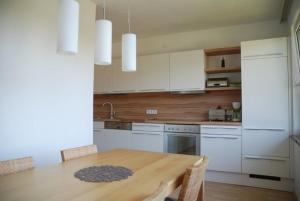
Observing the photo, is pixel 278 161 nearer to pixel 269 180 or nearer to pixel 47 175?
pixel 269 180

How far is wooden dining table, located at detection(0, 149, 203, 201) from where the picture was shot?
1113 millimetres

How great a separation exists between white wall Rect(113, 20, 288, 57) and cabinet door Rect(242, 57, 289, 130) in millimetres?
730

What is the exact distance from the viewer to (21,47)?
2369 mm

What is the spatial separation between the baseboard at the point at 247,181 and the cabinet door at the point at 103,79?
8.34ft

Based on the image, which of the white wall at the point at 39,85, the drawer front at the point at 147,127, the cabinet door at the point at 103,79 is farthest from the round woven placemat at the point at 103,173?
the cabinet door at the point at 103,79

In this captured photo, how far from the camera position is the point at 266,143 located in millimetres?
3359

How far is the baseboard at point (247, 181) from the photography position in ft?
10.8

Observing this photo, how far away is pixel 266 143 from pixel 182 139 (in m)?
1.24

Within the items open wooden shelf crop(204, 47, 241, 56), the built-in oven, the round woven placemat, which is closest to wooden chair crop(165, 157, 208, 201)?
the round woven placemat

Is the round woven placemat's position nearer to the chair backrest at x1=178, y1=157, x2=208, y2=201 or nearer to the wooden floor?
the chair backrest at x1=178, y1=157, x2=208, y2=201

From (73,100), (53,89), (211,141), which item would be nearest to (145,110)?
(211,141)

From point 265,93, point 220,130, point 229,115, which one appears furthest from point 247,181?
point 265,93

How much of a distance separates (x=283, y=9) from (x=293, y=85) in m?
1.08

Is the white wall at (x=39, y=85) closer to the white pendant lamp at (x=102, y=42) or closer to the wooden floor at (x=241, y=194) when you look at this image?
the white pendant lamp at (x=102, y=42)
